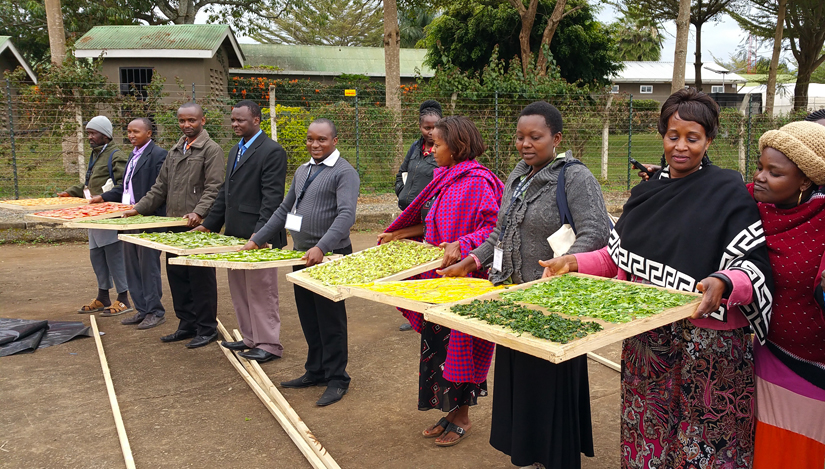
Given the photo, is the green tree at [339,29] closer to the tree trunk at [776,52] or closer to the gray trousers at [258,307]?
the tree trunk at [776,52]

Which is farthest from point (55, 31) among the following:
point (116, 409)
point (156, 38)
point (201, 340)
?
point (116, 409)

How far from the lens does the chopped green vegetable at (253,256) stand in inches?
179

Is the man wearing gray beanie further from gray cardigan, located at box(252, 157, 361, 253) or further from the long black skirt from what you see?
the long black skirt

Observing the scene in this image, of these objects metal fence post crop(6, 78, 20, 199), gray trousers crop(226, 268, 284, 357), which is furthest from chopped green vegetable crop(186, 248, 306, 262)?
metal fence post crop(6, 78, 20, 199)

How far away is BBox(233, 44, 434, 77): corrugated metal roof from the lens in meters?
27.2

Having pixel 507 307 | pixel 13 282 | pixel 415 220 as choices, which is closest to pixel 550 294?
pixel 507 307

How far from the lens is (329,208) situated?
4.84 metres

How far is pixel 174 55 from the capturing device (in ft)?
64.3

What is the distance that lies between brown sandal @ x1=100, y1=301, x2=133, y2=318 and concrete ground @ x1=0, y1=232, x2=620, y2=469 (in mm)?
284

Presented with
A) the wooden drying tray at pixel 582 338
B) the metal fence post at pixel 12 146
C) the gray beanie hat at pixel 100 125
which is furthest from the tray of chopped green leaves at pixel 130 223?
the metal fence post at pixel 12 146

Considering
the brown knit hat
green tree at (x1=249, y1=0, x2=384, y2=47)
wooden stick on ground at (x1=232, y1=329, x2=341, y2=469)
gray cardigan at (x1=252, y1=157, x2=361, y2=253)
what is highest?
green tree at (x1=249, y1=0, x2=384, y2=47)

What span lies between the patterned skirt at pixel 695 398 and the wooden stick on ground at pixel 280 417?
70.2 inches

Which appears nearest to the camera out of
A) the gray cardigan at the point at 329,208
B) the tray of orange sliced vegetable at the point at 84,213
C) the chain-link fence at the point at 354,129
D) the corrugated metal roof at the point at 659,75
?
the gray cardigan at the point at 329,208

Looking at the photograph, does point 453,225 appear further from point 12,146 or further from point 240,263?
point 12,146
